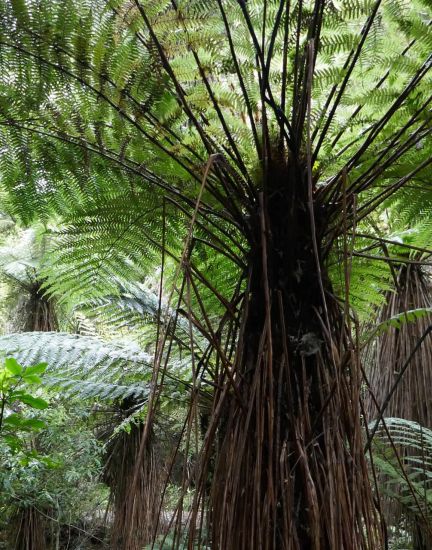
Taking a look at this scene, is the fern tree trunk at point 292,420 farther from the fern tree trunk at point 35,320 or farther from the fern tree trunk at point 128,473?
the fern tree trunk at point 35,320

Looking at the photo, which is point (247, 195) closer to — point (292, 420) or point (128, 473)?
point (292, 420)

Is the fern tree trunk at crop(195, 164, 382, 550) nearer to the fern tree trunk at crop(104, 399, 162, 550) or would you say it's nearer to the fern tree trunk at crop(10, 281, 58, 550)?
the fern tree trunk at crop(104, 399, 162, 550)

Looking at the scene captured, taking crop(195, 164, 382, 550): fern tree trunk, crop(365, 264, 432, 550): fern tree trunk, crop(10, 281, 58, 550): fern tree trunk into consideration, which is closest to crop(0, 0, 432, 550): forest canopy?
crop(195, 164, 382, 550): fern tree trunk

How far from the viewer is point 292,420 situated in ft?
1.93

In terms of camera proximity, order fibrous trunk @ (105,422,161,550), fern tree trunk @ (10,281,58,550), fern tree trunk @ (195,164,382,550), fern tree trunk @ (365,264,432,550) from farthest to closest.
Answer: fern tree trunk @ (10,281,58,550)
fibrous trunk @ (105,422,161,550)
fern tree trunk @ (365,264,432,550)
fern tree trunk @ (195,164,382,550)

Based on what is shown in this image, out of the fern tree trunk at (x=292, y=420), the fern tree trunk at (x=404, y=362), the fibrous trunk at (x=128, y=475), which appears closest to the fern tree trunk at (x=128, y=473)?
the fibrous trunk at (x=128, y=475)

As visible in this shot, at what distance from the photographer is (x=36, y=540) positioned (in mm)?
2904

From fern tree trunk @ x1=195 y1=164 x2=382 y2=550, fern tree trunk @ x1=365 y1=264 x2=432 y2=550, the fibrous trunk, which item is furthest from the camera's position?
the fibrous trunk

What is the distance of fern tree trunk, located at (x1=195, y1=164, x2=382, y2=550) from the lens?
0.55 meters

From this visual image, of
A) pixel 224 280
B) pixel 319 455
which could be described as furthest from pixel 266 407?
pixel 224 280

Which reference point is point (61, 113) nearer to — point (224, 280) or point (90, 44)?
point (90, 44)

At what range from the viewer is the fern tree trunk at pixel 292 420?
551 mm

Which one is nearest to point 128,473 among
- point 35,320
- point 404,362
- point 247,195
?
point 404,362

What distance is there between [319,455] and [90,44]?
0.73 meters
